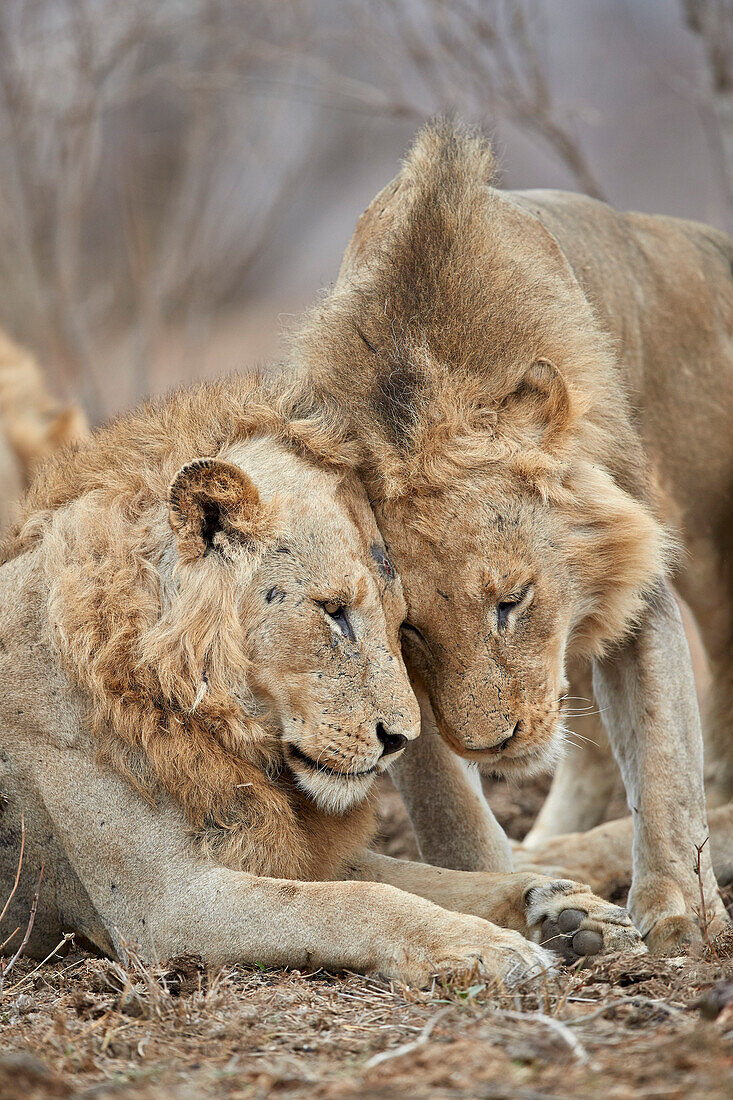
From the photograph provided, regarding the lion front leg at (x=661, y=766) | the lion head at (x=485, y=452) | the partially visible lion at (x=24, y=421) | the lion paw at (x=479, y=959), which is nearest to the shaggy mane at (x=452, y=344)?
the lion head at (x=485, y=452)

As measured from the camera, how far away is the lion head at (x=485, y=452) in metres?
3.01

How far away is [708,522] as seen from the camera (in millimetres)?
4668

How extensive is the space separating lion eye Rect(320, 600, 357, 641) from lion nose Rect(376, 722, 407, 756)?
22 centimetres

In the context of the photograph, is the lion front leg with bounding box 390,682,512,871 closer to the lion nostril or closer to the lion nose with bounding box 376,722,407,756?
the lion nostril

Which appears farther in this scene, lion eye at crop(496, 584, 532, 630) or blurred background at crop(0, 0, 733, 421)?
blurred background at crop(0, 0, 733, 421)

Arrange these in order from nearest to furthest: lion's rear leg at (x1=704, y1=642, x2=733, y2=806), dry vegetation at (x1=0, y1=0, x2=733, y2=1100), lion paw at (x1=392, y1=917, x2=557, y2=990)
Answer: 1. dry vegetation at (x1=0, y1=0, x2=733, y2=1100)
2. lion paw at (x1=392, y1=917, x2=557, y2=990)
3. lion's rear leg at (x1=704, y1=642, x2=733, y2=806)

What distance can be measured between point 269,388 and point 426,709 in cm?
96

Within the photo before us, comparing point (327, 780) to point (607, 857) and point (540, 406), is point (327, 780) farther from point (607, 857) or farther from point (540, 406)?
point (607, 857)

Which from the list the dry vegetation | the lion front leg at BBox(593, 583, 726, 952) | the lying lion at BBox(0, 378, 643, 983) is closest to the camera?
the dry vegetation

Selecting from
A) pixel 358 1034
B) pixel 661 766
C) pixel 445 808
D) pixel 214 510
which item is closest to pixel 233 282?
pixel 445 808

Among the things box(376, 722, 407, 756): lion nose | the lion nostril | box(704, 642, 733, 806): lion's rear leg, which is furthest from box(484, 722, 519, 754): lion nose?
box(704, 642, 733, 806): lion's rear leg

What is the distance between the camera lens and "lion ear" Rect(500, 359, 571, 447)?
3182 millimetres

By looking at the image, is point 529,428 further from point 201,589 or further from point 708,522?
point 708,522

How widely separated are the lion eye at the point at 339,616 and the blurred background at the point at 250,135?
14.7ft
